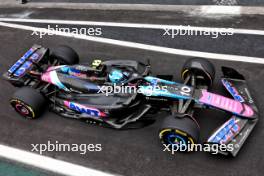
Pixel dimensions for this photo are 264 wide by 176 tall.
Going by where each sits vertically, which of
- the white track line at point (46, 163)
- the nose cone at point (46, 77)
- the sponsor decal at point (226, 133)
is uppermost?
the nose cone at point (46, 77)

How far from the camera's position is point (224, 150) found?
5.88 meters

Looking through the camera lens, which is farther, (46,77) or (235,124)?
(46,77)

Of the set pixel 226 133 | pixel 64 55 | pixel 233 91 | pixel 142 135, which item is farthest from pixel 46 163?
pixel 233 91

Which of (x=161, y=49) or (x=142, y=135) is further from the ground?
(x=161, y=49)

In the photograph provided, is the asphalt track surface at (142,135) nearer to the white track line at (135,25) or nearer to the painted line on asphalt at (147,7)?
the white track line at (135,25)

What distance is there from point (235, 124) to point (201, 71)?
1.42 metres

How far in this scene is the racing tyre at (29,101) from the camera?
700 cm

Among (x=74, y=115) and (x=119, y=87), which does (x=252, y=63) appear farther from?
(x=74, y=115)

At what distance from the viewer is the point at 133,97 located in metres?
6.71

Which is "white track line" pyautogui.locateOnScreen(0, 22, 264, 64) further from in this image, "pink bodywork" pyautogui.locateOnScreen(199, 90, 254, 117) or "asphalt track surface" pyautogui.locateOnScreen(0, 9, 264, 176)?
"pink bodywork" pyautogui.locateOnScreen(199, 90, 254, 117)

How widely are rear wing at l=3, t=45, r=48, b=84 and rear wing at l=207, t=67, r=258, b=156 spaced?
13.8 feet

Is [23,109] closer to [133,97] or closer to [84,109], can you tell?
[84,109]

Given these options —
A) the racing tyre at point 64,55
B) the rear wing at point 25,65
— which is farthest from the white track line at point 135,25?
the rear wing at point 25,65

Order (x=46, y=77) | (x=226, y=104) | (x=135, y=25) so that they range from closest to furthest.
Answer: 1. (x=226, y=104)
2. (x=46, y=77)
3. (x=135, y=25)
